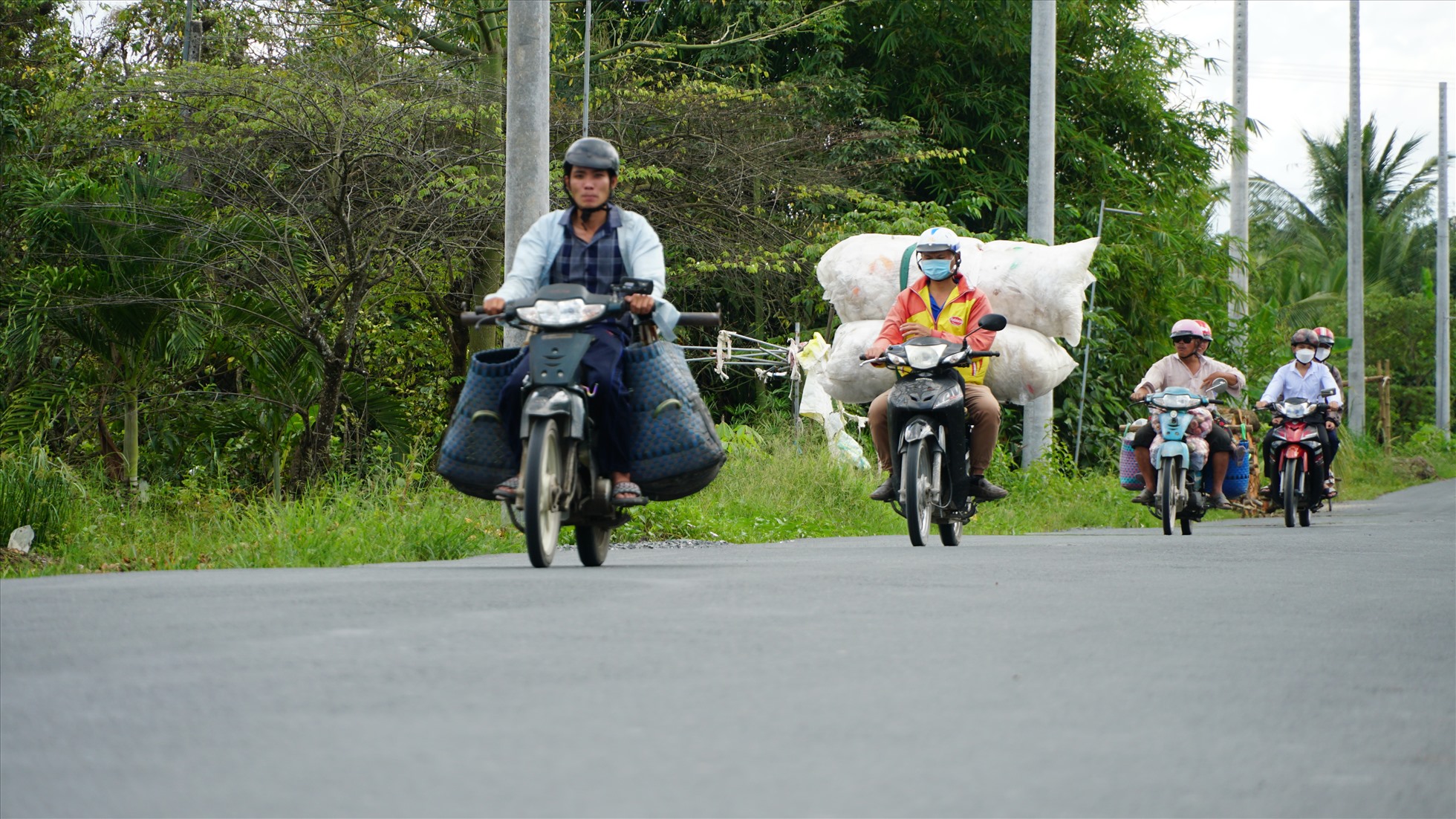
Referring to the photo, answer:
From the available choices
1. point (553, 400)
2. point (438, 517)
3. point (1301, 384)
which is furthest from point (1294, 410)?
point (553, 400)

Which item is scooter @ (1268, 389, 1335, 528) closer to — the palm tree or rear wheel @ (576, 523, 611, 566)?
rear wheel @ (576, 523, 611, 566)

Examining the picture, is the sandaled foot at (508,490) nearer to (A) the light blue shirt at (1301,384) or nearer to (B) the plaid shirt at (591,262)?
(B) the plaid shirt at (591,262)

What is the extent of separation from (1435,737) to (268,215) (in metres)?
14.6

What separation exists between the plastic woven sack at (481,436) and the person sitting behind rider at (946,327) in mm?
3580

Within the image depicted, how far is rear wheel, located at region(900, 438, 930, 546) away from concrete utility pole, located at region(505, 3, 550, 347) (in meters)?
2.66

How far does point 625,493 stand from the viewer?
7.67 m

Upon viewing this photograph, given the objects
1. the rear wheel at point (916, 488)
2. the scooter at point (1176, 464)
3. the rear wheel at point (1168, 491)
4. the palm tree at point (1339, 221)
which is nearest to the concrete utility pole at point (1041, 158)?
the scooter at point (1176, 464)

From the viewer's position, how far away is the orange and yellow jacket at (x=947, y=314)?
434 inches

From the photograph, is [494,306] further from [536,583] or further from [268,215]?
[268,215]

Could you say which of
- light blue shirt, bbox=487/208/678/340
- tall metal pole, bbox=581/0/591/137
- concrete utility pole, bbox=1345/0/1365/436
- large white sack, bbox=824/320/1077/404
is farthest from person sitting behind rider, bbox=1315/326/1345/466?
concrete utility pole, bbox=1345/0/1365/436

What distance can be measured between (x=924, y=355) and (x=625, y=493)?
3.43m

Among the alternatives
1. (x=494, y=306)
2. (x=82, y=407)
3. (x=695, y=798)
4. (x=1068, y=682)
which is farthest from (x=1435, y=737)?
(x=82, y=407)

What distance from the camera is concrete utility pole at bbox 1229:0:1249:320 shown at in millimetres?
26719

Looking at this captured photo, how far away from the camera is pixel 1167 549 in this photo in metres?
9.99
